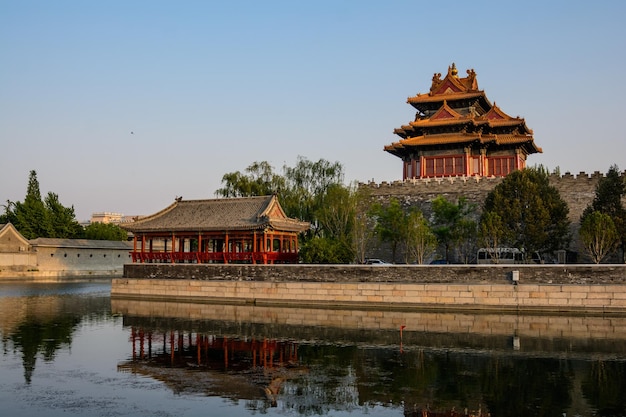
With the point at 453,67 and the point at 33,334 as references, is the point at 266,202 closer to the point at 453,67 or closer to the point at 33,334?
the point at 33,334

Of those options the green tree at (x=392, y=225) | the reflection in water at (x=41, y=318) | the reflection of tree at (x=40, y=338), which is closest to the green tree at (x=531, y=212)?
the green tree at (x=392, y=225)

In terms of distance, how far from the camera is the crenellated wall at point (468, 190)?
35281 millimetres

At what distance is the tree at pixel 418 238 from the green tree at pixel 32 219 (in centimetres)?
3838

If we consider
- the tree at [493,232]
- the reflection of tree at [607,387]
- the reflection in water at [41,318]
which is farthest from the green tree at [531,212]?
the reflection in water at [41,318]

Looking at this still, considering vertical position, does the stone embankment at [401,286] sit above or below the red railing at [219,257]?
below

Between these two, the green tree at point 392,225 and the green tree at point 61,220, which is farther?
the green tree at point 61,220

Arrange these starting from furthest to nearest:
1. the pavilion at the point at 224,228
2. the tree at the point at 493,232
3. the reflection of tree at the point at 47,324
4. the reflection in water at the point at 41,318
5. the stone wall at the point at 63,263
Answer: the stone wall at the point at 63,263 < the pavilion at the point at 224,228 < the tree at the point at 493,232 < the reflection in water at the point at 41,318 < the reflection of tree at the point at 47,324

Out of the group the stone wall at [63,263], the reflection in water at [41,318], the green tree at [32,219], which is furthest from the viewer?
the green tree at [32,219]

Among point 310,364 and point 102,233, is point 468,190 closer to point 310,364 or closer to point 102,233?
point 310,364

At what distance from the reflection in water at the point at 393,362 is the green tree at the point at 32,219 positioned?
37925 millimetres

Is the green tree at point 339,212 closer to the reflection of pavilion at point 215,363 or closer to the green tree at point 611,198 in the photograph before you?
the green tree at point 611,198

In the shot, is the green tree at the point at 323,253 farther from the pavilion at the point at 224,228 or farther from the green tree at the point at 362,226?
the green tree at the point at 362,226

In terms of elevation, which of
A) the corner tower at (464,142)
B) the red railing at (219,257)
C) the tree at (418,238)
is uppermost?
the corner tower at (464,142)

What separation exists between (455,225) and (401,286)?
8.84 meters
